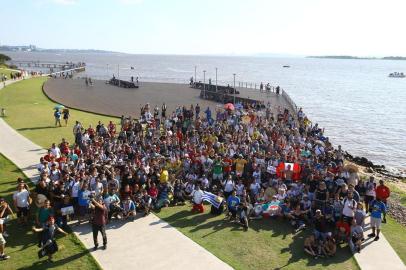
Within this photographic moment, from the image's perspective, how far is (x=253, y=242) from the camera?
13523mm

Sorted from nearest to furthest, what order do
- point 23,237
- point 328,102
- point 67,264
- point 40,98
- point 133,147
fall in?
point 67,264
point 23,237
point 133,147
point 40,98
point 328,102

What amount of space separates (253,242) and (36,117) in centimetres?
2612

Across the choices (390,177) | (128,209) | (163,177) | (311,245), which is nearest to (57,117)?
(163,177)

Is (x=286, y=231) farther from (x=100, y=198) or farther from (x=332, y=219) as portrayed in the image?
(x=100, y=198)

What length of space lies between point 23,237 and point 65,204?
162 centimetres

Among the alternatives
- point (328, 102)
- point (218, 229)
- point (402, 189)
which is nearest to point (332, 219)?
point (218, 229)

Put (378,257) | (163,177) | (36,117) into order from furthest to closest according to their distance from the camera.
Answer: (36,117), (163,177), (378,257)

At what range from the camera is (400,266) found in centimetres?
1248

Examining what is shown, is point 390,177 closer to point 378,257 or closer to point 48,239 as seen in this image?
point 378,257

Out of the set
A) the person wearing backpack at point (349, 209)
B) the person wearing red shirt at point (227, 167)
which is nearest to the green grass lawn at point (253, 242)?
the person wearing backpack at point (349, 209)

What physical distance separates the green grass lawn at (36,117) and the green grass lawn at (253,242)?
44.6 ft

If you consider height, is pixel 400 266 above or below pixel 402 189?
above

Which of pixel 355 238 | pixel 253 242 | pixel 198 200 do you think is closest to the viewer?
pixel 355 238

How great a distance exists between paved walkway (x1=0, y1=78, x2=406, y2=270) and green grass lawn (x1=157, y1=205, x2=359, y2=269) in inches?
15.4
